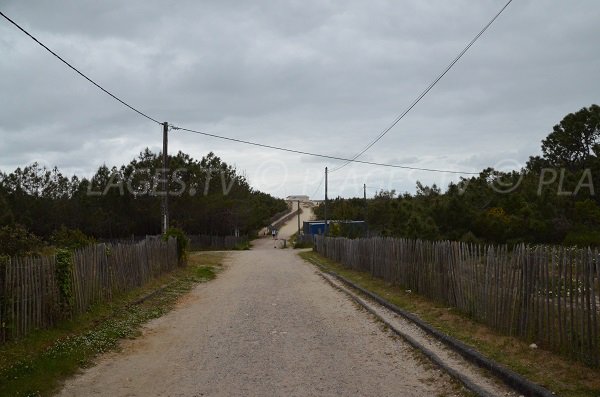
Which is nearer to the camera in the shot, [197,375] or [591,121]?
[197,375]

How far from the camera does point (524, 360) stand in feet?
24.1

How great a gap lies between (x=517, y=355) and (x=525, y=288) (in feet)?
3.88

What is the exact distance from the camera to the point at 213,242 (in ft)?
182

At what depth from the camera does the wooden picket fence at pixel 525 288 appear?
693cm

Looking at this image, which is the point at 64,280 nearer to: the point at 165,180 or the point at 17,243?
the point at 17,243

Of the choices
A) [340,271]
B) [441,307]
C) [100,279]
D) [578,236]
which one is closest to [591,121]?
[578,236]

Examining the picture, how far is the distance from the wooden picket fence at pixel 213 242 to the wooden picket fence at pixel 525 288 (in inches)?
1597

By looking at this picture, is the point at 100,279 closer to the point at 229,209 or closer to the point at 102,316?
the point at 102,316

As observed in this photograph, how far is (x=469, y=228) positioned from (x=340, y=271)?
6197 millimetres

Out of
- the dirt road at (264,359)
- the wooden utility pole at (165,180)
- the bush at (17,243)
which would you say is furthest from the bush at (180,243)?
the bush at (17,243)

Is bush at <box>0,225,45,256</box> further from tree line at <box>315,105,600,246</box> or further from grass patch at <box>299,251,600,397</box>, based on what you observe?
tree line at <box>315,105,600,246</box>

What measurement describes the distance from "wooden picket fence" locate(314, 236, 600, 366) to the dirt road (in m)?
1.68

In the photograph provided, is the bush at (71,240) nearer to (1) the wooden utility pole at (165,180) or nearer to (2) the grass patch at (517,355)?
(1) the wooden utility pole at (165,180)

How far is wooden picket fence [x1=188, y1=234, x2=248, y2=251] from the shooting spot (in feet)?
174
